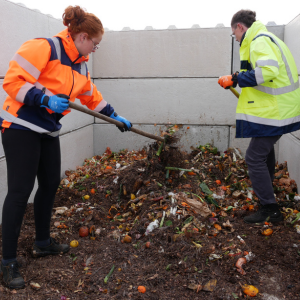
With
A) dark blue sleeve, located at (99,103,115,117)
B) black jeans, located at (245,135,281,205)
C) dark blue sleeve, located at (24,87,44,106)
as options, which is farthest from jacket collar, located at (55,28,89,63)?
black jeans, located at (245,135,281,205)

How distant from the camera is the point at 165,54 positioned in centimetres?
535

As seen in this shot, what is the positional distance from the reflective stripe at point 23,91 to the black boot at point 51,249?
1.34 meters

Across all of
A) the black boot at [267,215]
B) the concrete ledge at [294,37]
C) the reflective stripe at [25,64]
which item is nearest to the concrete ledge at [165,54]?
the concrete ledge at [294,37]

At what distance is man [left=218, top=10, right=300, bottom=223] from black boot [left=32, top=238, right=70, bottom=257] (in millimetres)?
1827

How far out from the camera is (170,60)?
17.5 ft

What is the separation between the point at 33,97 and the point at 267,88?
2.15m

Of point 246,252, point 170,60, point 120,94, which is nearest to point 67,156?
point 120,94

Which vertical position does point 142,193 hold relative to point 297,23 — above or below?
below

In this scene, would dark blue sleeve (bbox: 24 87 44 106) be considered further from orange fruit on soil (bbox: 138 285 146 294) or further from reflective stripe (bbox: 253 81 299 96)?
reflective stripe (bbox: 253 81 299 96)

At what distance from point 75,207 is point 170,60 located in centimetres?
297

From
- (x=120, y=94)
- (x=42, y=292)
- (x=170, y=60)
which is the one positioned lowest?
(x=42, y=292)

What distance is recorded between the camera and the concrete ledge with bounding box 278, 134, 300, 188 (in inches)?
156

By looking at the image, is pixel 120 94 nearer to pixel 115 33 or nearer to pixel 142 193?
pixel 115 33

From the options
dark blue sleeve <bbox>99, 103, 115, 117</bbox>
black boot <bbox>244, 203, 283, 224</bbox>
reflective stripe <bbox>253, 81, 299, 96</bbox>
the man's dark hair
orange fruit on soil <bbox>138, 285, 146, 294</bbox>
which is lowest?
orange fruit on soil <bbox>138, 285, 146, 294</bbox>
